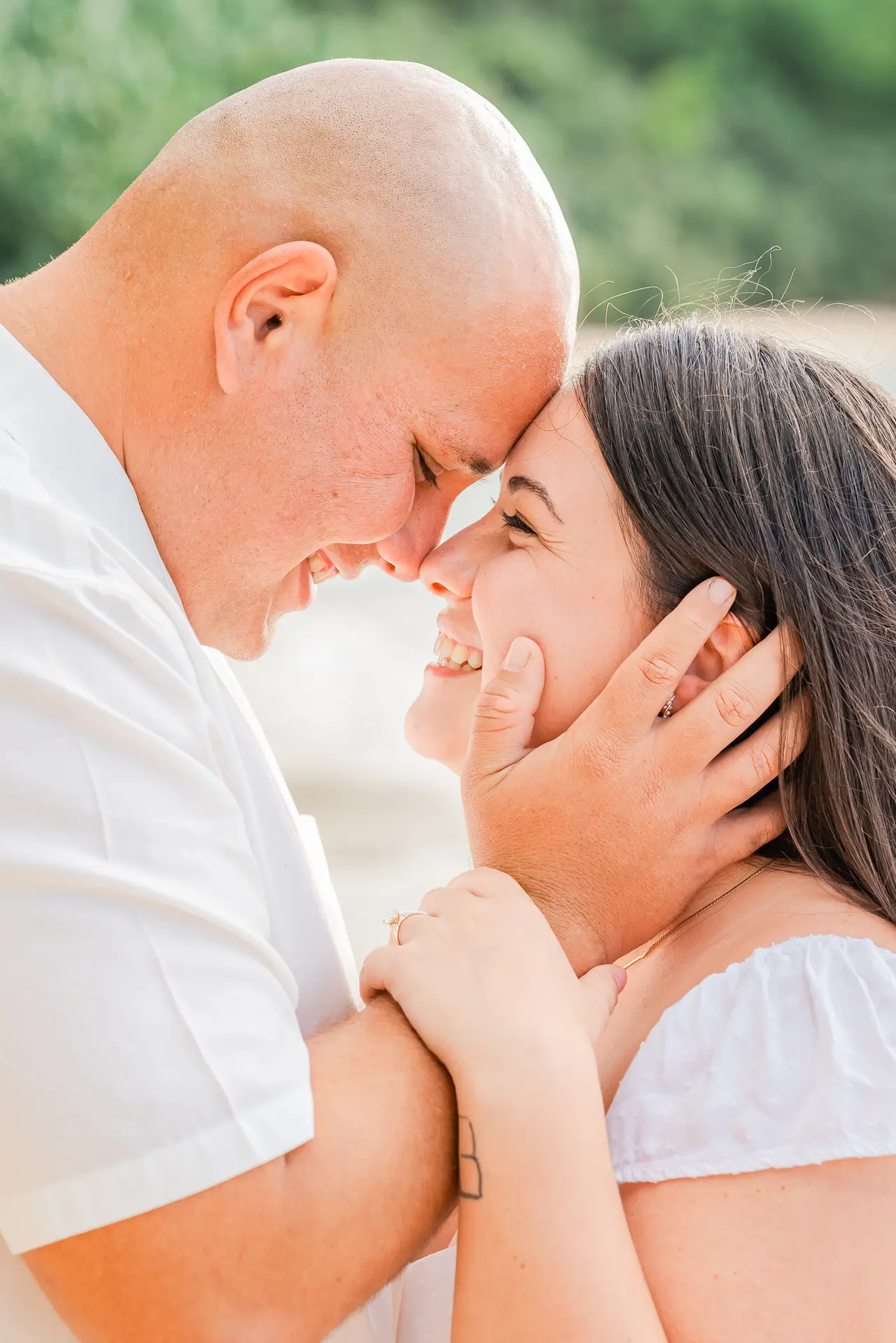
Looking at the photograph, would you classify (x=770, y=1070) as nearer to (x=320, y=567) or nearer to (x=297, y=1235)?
(x=297, y=1235)

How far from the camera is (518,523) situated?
1.57m

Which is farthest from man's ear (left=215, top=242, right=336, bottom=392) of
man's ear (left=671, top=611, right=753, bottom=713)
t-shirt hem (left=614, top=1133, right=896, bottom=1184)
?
t-shirt hem (left=614, top=1133, right=896, bottom=1184)

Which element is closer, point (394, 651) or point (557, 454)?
point (557, 454)

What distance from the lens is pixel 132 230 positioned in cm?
144

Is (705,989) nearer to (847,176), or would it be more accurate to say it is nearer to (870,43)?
(847,176)

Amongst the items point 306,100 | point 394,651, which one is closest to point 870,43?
point 394,651

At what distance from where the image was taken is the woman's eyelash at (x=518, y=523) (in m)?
Result: 1.55

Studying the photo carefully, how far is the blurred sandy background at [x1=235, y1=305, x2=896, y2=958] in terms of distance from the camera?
17.2 feet

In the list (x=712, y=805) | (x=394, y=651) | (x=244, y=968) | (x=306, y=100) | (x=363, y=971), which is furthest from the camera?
(x=394, y=651)

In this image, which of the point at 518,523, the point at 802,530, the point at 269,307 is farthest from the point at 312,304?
the point at 802,530

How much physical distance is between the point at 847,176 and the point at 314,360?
8.34 m

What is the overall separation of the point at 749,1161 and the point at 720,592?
2.01 ft

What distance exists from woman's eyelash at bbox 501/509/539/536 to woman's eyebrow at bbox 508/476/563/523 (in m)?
0.03

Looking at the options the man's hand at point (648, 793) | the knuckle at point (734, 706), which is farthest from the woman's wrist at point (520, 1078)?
the knuckle at point (734, 706)
